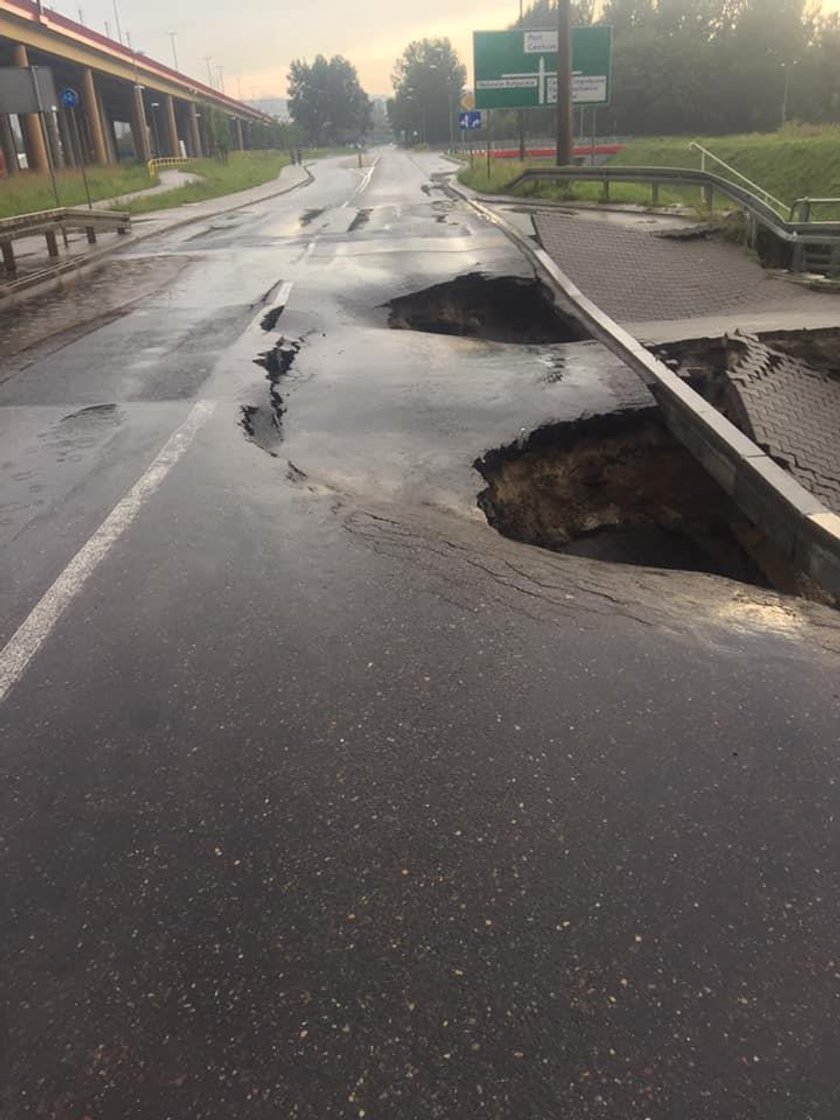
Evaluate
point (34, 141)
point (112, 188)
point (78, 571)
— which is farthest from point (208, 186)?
point (78, 571)

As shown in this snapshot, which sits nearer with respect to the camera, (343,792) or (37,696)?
(343,792)

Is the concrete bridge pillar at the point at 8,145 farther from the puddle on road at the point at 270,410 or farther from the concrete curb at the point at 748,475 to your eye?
the concrete curb at the point at 748,475

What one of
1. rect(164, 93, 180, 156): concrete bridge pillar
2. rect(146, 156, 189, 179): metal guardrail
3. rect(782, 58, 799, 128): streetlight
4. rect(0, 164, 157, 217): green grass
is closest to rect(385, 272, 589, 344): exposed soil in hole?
rect(0, 164, 157, 217): green grass

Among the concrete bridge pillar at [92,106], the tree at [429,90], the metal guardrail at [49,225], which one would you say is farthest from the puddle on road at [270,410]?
the tree at [429,90]

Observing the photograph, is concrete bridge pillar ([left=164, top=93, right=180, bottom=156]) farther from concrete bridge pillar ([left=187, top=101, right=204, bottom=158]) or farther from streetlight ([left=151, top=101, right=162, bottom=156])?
concrete bridge pillar ([left=187, top=101, right=204, bottom=158])

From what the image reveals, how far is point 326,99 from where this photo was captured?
Answer: 151m

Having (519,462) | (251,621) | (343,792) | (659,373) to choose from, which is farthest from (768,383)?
(343,792)

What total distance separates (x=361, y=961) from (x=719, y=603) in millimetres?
2847

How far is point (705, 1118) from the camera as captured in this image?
1.88 meters

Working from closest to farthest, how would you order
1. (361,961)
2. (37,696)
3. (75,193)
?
(361,961) → (37,696) → (75,193)

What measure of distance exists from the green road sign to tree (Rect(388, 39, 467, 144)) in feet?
350

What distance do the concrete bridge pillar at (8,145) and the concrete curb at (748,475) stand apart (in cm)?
4330

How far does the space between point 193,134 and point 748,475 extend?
103571mm

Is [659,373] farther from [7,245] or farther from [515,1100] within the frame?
[7,245]
